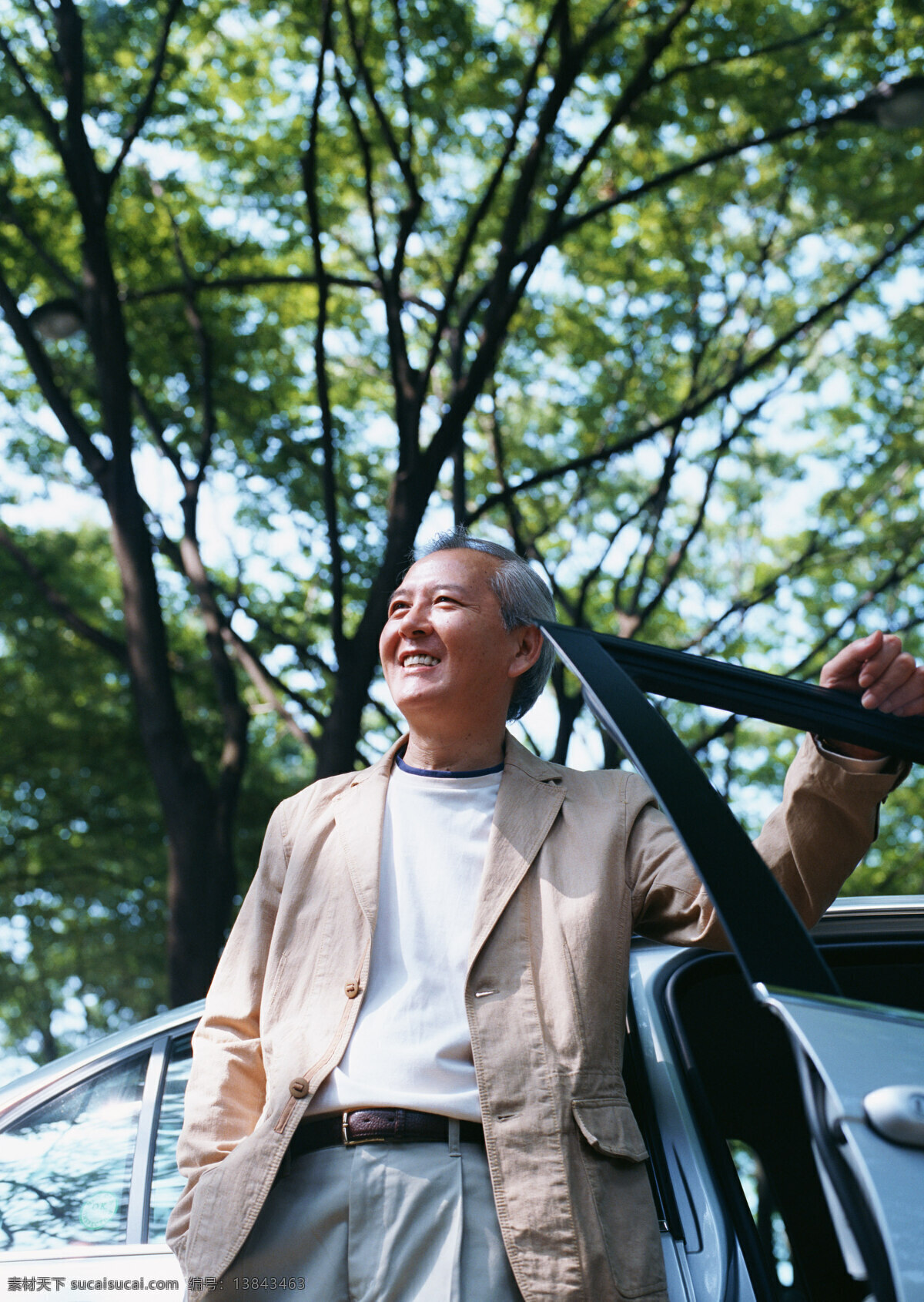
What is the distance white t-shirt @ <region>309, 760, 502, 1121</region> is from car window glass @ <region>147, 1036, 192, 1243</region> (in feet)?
1.68

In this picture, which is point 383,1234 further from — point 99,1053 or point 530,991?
point 99,1053

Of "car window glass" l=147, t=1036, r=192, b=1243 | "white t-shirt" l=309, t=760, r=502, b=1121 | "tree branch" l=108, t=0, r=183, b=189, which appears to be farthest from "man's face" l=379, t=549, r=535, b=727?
"tree branch" l=108, t=0, r=183, b=189

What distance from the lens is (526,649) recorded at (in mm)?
2361

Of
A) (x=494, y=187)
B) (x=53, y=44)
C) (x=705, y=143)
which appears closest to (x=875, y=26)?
(x=705, y=143)

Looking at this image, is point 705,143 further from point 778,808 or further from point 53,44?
point 778,808

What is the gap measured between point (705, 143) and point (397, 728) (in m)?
4.16

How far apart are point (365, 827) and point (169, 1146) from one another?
752 millimetres

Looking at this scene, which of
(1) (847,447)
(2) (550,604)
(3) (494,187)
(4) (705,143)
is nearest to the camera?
(2) (550,604)

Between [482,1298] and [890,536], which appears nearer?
[482,1298]

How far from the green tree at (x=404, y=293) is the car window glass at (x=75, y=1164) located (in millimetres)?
2848

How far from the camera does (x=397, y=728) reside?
7148mm

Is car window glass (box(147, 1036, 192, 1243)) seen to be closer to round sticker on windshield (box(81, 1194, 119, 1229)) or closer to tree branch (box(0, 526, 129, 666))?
round sticker on windshield (box(81, 1194, 119, 1229))

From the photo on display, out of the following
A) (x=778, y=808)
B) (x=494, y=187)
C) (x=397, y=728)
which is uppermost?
(x=494, y=187)

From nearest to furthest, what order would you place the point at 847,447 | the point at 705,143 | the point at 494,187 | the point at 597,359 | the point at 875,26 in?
1. the point at 494,187
2. the point at 875,26
3. the point at 705,143
4. the point at 597,359
5. the point at 847,447
